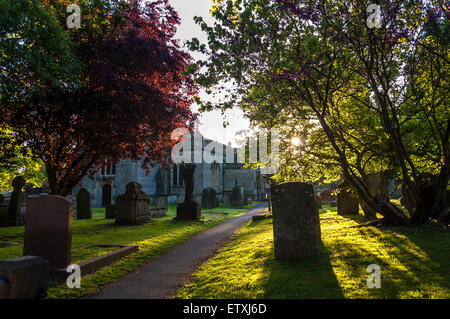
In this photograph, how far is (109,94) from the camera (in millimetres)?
8688

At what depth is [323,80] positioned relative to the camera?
7.93 m

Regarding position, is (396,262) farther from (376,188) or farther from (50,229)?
(376,188)

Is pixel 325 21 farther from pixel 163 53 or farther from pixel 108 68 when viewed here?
pixel 108 68

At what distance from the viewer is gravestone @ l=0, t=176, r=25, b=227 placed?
1601 cm

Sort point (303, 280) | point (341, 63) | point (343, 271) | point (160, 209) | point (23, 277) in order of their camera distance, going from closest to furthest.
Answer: point (23, 277)
point (303, 280)
point (343, 271)
point (341, 63)
point (160, 209)

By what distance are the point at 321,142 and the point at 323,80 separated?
9.14 feet

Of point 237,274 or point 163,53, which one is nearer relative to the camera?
point 237,274

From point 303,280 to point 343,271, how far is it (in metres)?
0.82

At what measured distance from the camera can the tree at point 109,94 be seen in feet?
28.1

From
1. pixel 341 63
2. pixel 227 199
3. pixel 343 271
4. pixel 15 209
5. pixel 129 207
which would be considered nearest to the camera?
pixel 343 271

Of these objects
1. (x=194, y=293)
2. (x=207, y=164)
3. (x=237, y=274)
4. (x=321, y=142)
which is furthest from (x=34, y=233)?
(x=207, y=164)

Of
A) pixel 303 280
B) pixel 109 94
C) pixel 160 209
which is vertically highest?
pixel 109 94

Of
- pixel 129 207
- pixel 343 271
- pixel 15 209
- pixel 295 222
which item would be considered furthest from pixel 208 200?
pixel 343 271

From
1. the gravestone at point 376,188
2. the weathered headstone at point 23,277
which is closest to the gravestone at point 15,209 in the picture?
the weathered headstone at point 23,277
